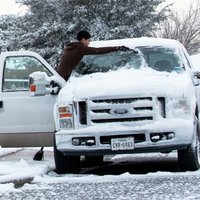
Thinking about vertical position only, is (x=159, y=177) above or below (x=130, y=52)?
below

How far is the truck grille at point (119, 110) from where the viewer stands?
740cm

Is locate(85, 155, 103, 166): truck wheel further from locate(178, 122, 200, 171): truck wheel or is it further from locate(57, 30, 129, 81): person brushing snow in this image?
locate(178, 122, 200, 171): truck wheel

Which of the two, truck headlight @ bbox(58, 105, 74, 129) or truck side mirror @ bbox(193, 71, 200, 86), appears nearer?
truck headlight @ bbox(58, 105, 74, 129)

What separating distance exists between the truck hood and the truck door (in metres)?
0.73

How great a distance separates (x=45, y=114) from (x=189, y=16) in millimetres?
54566

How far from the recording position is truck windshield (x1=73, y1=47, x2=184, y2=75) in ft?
28.5

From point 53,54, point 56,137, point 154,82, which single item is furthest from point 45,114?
point 53,54

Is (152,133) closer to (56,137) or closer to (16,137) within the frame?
(56,137)

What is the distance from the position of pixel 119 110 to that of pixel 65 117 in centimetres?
71

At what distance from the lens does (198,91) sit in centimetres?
952

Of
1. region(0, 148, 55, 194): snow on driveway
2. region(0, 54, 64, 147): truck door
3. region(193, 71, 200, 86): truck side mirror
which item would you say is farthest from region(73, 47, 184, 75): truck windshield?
region(0, 148, 55, 194): snow on driveway

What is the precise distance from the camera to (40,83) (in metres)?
8.29

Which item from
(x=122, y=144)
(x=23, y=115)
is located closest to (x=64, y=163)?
(x=122, y=144)

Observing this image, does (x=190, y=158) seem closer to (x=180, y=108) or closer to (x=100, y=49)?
(x=180, y=108)
